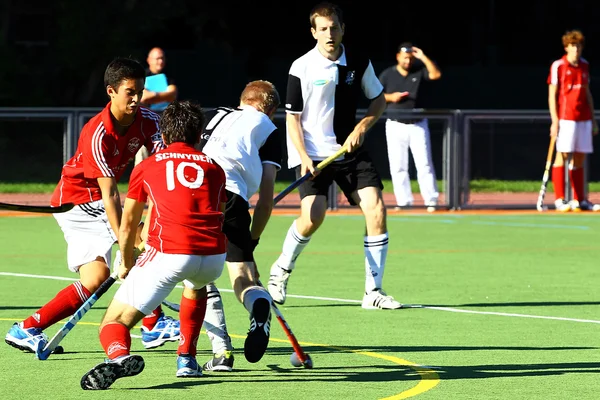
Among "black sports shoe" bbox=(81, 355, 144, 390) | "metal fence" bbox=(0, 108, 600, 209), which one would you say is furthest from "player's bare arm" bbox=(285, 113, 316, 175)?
"metal fence" bbox=(0, 108, 600, 209)

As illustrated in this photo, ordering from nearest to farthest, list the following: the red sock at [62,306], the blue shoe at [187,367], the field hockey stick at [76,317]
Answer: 1. the blue shoe at [187,367]
2. the field hockey stick at [76,317]
3. the red sock at [62,306]

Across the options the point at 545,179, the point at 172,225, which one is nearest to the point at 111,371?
the point at 172,225

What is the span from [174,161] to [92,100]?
23572 millimetres

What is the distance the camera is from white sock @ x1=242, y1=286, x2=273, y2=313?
7668 millimetres

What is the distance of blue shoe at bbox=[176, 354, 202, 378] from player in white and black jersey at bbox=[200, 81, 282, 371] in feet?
0.72

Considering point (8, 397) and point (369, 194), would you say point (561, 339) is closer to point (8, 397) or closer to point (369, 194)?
point (369, 194)

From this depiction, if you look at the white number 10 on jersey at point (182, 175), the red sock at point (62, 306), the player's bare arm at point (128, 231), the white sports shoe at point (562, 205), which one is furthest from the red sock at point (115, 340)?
the white sports shoe at point (562, 205)

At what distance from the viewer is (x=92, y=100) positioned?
3039cm

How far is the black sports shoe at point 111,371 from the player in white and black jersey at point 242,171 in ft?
2.83

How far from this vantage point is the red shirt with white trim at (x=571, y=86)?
1877 centimetres

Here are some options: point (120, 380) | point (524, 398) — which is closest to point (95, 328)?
point (120, 380)

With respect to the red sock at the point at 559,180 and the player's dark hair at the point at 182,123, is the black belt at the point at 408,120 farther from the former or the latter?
the player's dark hair at the point at 182,123

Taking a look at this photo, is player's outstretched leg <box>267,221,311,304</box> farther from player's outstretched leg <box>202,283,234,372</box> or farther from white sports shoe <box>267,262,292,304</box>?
player's outstretched leg <box>202,283,234,372</box>

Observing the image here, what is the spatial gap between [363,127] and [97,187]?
241 centimetres
